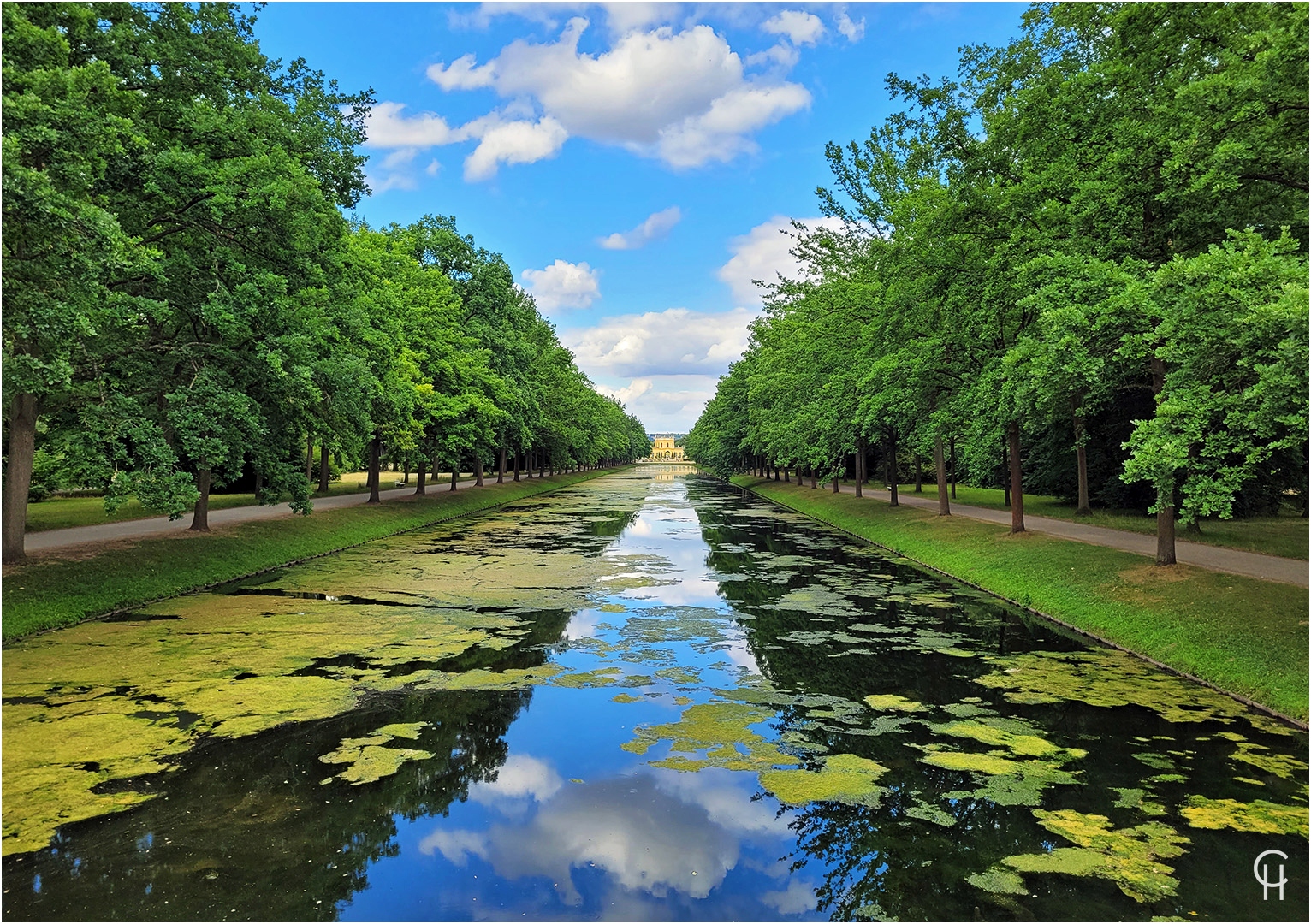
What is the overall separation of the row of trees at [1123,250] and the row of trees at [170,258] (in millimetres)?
17172

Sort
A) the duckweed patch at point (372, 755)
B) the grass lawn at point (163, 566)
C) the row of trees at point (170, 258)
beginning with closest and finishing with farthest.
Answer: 1. the duckweed patch at point (372, 755)
2. the row of trees at point (170, 258)
3. the grass lawn at point (163, 566)

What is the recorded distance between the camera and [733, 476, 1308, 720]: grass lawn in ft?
35.8

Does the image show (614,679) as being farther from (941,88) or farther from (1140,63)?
(941,88)

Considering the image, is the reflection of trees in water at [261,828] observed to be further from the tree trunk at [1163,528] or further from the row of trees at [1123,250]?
the tree trunk at [1163,528]

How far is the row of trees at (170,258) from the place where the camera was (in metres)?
11.4

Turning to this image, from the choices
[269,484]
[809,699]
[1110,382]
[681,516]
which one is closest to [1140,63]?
[1110,382]

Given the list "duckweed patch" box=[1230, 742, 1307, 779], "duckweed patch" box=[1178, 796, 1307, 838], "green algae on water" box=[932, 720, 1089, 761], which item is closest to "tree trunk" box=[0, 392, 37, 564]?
"green algae on water" box=[932, 720, 1089, 761]

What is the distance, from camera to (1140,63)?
14953 mm

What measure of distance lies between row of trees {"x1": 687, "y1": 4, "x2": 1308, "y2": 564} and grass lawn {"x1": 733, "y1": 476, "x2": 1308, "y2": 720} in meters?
1.56

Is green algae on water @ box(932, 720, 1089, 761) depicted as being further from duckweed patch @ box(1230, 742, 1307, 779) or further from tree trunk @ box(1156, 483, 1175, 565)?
tree trunk @ box(1156, 483, 1175, 565)

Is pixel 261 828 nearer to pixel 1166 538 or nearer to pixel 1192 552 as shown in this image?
pixel 1166 538

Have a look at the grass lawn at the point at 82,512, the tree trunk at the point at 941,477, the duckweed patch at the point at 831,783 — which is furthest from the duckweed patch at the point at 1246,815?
the grass lawn at the point at 82,512

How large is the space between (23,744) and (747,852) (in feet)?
28.4

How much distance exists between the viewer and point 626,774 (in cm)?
817
